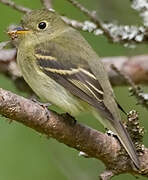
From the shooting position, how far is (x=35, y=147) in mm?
4992

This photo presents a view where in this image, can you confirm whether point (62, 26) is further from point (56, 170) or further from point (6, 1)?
point (56, 170)

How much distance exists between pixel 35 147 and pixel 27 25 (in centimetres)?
108

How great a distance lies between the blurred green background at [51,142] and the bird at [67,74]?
0.49m

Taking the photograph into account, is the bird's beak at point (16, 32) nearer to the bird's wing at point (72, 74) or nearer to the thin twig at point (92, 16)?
the bird's wing at point (72, 74)

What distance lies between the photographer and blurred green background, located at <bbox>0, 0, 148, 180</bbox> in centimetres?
473

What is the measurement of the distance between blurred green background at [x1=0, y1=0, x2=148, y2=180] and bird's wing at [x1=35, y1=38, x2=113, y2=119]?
746 millimetres

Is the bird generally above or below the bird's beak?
below

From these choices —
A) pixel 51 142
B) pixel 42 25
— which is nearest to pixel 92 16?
pixel 42 25

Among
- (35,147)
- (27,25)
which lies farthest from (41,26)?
(35,147)

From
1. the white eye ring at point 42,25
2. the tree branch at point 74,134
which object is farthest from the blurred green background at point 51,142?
the tree branch at point 74,134

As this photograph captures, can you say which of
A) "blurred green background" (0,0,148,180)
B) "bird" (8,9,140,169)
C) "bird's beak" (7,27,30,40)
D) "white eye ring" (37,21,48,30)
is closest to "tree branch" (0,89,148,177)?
"bird" (8,9,140,169)

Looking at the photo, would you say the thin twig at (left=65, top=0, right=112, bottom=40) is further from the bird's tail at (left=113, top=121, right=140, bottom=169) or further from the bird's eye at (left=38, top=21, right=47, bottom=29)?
the bird's tail at (left=113, top=121, right=140, bottom=169)

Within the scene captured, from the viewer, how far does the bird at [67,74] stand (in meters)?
3.79

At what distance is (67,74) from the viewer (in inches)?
155
